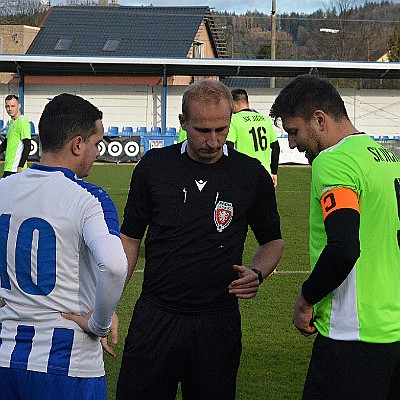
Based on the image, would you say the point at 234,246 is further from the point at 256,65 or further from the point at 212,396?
the point at 256,65

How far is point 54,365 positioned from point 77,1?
61.0 m

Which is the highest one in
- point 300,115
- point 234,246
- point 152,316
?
point 300,115

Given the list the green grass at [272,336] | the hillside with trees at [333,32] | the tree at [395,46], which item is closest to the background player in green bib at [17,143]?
the green grass at [272,336]

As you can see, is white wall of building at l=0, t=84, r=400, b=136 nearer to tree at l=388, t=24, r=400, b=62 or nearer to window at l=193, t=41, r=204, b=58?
window at l=193, t=41, r=204, b=58

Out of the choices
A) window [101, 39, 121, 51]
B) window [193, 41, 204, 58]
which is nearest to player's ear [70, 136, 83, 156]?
window [101, 39, 121, 51]

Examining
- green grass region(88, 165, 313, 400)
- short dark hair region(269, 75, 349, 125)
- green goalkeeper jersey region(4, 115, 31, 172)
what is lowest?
green grass region(88, 165, 313, 400)

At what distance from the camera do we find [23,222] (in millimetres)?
3178

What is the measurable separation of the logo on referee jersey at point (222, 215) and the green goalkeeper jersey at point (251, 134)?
629 centimetres

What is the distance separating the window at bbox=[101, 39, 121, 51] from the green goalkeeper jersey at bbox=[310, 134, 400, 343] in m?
43.1

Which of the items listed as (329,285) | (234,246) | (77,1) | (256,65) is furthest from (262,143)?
(77,1)

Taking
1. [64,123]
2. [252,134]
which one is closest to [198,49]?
[252,134]

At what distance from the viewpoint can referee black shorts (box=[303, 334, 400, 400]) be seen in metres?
3.41

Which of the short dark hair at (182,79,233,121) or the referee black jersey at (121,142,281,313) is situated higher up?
the short dark hair at (182,79,233,121)

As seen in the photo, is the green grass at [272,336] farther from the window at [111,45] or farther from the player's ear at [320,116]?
the window at [111,45]
